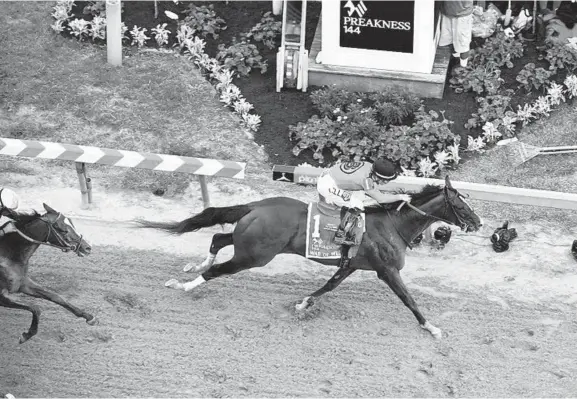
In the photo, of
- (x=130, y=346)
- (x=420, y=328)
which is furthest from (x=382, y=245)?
(x=130, y=346)

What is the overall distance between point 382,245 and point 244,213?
1.37 m

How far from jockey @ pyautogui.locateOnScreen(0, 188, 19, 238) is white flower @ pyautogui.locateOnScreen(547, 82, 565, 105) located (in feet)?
23.7

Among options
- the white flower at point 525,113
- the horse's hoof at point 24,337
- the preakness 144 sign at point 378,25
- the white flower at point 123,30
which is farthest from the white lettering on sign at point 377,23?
the horse's hoof at point 24,337

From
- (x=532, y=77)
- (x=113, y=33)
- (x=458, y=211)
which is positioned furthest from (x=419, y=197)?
(x=113, y=33)

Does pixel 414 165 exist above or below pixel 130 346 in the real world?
above

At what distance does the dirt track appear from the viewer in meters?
9.81

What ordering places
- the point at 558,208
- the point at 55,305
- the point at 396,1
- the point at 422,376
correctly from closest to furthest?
1. the point at 422,376
2. the point at 55,305
3. the point at 558,208
4. the point at 396,1

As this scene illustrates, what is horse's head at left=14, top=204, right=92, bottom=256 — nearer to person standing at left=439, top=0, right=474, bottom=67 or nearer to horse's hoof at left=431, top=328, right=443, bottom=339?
horse's hoof at left=431, top=328, right=443, bottom=339

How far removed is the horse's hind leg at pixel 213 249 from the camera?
1073 cm

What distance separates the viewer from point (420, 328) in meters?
10.5

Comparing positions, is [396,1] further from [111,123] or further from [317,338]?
[317,338]

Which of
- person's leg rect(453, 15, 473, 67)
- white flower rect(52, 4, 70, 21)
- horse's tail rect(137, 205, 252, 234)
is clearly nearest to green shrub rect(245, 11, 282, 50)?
person's leg rect(453, 15, 473, 67)

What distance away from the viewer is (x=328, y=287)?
10.6m

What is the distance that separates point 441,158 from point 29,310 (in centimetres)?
528
